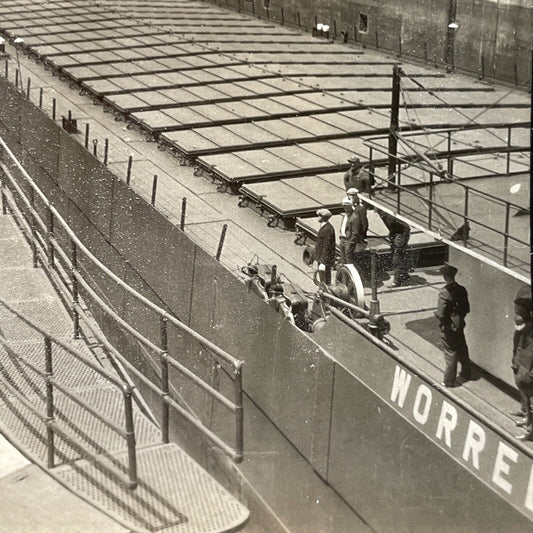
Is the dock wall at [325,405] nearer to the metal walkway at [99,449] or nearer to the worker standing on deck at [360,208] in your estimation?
the metal walkway at [99,449]

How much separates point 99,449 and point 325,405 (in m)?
2.04

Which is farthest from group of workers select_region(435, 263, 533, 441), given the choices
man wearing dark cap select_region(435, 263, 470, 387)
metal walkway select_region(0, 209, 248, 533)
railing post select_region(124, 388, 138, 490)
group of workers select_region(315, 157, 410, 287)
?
railing post select_region(124, 388, 138, 490)

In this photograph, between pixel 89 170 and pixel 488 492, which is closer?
pixel 488 492

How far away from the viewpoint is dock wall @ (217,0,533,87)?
29.2 metres

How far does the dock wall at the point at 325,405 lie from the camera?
7340 millimetres

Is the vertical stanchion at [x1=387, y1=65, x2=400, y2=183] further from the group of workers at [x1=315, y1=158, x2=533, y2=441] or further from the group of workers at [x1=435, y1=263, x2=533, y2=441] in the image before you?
the group of workers at [x1=435, y1=263, x2=533, y2=441]

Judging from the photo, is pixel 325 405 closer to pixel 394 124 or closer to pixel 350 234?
pixel 350 234

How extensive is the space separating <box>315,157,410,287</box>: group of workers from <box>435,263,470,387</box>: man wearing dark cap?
2543 millimetres

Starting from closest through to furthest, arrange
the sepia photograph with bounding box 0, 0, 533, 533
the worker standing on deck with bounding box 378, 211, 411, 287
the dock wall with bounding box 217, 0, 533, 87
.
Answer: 1. the sepia photograph with bounding box 0, 0, 533, 533
2. the worker standing on deck with bounding box 378, 211, 411, 287
3. the dock wall with bounding box 217, 0, 533, 87

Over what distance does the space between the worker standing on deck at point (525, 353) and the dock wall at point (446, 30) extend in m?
17.0

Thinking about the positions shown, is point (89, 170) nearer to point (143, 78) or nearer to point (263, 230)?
point (263, 230)

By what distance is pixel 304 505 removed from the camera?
929 cm

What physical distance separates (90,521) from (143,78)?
24.7 m

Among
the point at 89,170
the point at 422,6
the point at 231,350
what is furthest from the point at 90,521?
the point at 422,6
